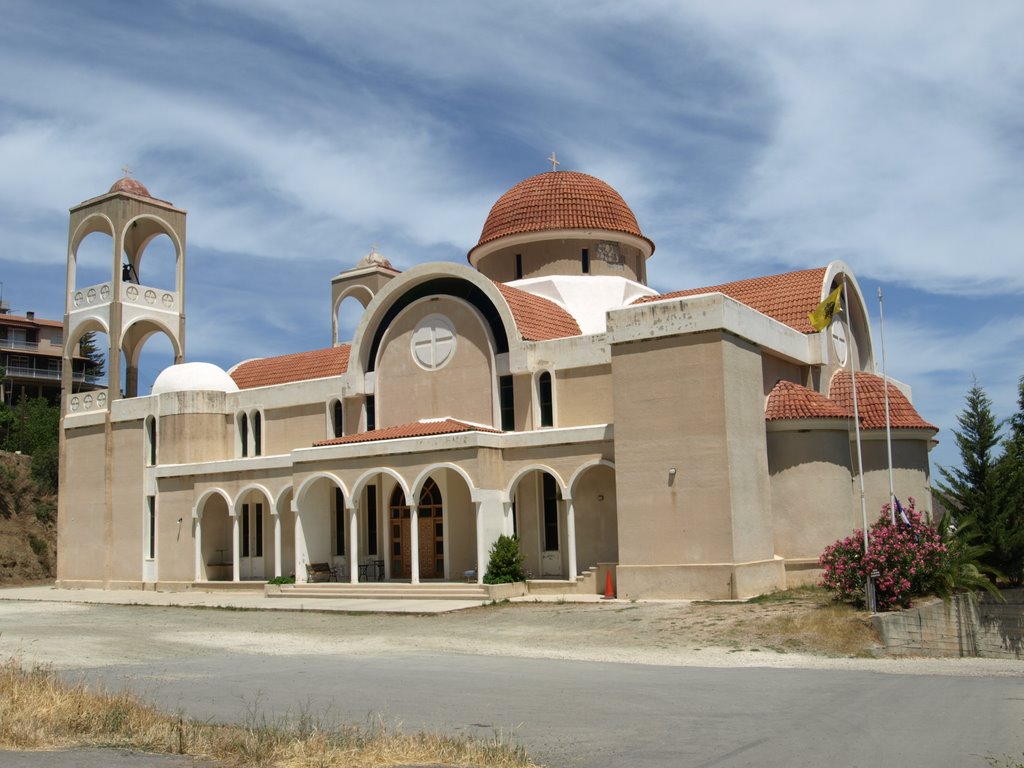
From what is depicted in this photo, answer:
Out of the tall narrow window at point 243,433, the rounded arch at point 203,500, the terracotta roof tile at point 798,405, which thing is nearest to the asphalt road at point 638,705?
the terracotta roof tile at point 798,405

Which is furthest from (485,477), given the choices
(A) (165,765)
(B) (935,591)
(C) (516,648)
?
(A) (165,765)

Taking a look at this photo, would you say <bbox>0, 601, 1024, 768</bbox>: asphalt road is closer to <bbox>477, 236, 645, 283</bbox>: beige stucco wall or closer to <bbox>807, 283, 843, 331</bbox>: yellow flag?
<bbox>807, 283, 843, 331</bbox>: yellow flag

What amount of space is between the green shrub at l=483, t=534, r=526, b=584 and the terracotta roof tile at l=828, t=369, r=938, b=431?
834cm

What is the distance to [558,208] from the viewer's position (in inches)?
1202

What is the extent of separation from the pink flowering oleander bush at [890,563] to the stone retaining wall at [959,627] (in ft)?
1.20

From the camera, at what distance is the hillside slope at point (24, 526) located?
43.5 meters

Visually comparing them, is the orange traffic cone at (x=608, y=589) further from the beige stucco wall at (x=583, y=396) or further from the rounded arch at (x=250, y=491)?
the rounded arch at (x=250, y=491)

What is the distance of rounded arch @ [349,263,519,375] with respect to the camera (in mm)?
26859

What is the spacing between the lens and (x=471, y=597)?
23375 millimetres

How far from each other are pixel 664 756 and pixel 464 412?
19.7 m

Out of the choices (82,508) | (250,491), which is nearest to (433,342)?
(250,491)

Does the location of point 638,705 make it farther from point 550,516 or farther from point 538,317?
Result: point 538,317

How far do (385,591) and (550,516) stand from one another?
14.3 feet

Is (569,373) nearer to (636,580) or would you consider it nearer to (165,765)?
(636,580)
